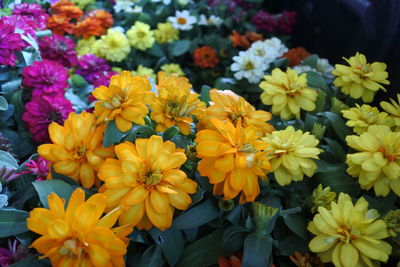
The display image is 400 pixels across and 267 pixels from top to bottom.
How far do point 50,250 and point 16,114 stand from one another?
638 millimetres

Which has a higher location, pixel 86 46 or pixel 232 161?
pixel 232 161

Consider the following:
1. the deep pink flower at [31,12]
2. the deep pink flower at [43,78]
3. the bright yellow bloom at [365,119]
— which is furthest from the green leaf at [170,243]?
the deep pink flower at [31,12]

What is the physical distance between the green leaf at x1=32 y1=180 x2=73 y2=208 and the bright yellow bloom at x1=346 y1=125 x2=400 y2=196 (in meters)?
0.55

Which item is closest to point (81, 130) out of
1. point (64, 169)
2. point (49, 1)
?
point (64, 169)

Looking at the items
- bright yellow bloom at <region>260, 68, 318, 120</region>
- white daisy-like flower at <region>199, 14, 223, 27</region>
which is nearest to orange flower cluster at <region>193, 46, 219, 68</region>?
white daisy-like flower at <region>199, 14, 223, 27</region>

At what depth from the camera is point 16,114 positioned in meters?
1.07

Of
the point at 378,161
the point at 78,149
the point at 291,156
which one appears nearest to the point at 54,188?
the point at 78,149

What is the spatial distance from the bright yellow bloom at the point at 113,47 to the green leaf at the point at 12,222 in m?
0.96

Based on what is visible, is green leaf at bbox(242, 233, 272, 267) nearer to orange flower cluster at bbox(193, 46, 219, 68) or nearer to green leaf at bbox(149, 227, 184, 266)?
green leaf at bbox(149, 227, 184, 266)

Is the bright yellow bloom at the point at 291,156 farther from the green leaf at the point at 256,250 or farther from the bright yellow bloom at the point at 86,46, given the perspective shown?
the bright yellow bloom at the point at 86,46

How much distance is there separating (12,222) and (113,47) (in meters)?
1.03

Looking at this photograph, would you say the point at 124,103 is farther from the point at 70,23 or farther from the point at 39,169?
the point at 70,23

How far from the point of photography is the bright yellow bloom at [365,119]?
825mm

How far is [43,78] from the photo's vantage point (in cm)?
104
